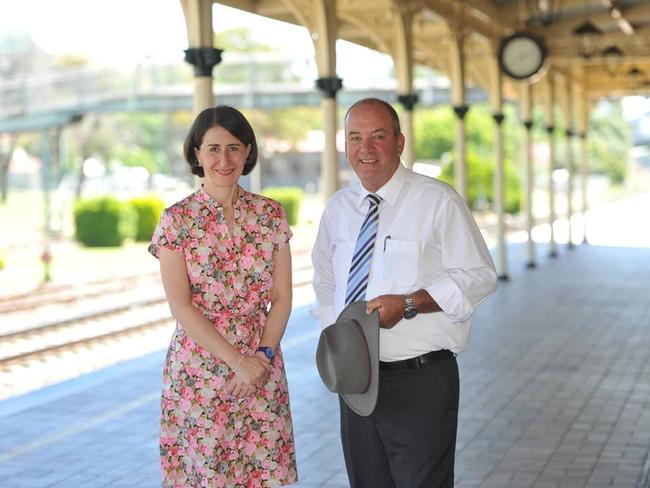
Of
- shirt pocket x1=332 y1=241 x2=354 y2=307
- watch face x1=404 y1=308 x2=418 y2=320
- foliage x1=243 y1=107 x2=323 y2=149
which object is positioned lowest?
watch face x1=404 y1=308 x2=418 y2=320

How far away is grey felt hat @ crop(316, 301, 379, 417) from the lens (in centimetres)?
298

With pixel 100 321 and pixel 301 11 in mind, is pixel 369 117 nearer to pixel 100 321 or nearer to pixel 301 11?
pixel 301 11

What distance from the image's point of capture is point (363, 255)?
314 centimetres

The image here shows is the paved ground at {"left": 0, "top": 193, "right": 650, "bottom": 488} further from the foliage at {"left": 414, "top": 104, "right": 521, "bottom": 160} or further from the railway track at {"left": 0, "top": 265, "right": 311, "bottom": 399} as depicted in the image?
the foliage at {"left": 414, "top": 104, "right": 521, "bottom": 160}

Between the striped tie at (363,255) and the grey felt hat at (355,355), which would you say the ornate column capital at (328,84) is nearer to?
the striped tie at (363,255)

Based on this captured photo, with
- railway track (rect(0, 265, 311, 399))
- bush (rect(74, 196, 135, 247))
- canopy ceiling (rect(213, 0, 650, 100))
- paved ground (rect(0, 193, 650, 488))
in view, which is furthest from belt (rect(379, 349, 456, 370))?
bush (rect(74, 196, 135, 247))

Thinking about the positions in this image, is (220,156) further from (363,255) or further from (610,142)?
Answer: (610,142)

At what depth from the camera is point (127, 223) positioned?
88.8 ft

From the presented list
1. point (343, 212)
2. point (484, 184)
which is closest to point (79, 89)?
point (484, 184)

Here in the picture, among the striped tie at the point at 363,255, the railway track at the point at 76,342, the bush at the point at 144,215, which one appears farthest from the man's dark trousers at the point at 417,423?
the bush at the point at 144,215

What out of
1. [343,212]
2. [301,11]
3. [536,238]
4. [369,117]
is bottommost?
[536,238]

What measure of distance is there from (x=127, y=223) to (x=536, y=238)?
398 inches

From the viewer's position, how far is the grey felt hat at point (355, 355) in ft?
9.78

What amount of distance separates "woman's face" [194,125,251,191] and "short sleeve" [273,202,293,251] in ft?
0.59
